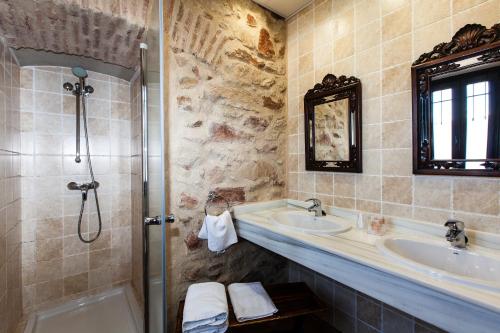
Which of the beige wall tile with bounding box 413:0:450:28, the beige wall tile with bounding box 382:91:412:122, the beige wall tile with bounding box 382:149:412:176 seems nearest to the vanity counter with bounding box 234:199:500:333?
the beige wall tile with bounding box 382:149:412:176

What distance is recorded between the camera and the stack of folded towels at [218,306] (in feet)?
3.81

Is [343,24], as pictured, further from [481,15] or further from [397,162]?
[397,162]

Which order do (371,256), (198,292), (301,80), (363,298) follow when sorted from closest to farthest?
(371,256), (198,292), (363,298), (301,80)

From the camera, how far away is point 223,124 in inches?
66.1

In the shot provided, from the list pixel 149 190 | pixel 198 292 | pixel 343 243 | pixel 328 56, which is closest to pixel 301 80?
pixel 328 56

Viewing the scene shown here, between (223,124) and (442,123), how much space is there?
1297 millimetres

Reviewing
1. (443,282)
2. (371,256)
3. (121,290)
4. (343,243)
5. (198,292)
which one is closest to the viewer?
(443,282)

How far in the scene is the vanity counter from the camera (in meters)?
0.70

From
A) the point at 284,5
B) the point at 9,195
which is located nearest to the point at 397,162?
the point at 284,5

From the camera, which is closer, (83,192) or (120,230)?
(83,192)

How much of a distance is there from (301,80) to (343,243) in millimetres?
1357

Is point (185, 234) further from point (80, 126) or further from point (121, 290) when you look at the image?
point (80, 126)

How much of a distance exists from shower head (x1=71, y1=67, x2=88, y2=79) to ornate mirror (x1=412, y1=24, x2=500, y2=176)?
2.43 metres

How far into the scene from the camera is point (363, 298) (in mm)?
1522
